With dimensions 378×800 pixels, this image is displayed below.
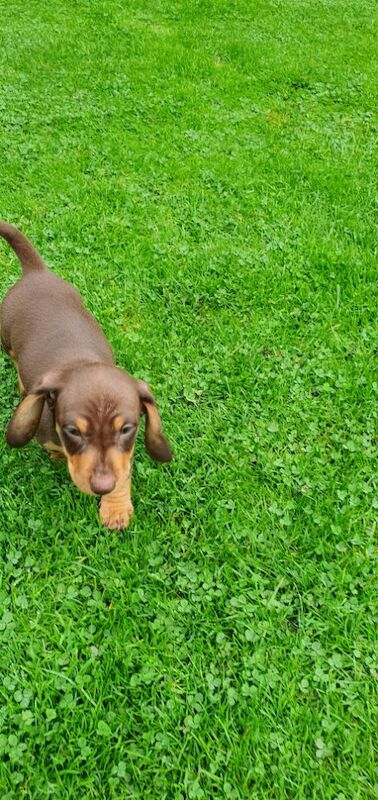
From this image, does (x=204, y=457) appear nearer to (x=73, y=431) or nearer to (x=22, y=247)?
(x=73, y=431)

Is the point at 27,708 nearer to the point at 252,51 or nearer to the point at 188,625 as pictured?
the point at 188,625

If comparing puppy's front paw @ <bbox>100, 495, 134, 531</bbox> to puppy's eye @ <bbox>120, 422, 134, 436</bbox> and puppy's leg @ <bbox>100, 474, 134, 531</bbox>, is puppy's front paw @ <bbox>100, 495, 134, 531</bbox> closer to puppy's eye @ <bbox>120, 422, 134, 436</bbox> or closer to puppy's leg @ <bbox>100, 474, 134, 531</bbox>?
puppy's leg @ <bbox>100, 474, 134, 531</bbox>

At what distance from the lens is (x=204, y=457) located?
11.5 ft

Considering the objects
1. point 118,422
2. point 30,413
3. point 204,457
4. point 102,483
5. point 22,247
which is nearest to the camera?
point 102,483

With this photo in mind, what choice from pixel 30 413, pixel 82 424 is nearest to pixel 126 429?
pixel 82 424

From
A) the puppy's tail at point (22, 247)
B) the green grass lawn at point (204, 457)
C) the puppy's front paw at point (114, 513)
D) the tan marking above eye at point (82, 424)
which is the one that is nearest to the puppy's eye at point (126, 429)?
the tan marking above eye at point (82, 424)

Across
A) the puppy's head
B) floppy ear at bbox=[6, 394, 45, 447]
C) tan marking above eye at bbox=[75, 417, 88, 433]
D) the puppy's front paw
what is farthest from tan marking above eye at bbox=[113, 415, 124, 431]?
the puppy's front paw

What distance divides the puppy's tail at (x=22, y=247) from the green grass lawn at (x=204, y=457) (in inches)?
26.5

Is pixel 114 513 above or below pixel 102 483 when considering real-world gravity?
below

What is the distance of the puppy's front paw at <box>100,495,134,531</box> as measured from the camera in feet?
10.0

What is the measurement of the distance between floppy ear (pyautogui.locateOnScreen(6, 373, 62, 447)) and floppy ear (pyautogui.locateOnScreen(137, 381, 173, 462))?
1.34ft

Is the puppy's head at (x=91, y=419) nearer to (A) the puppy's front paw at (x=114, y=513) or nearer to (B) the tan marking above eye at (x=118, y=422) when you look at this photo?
(B) the tan marking above eye at (x=118, y=422)

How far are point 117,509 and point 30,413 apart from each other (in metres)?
0.65

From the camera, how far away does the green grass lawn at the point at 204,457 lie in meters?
2.51
